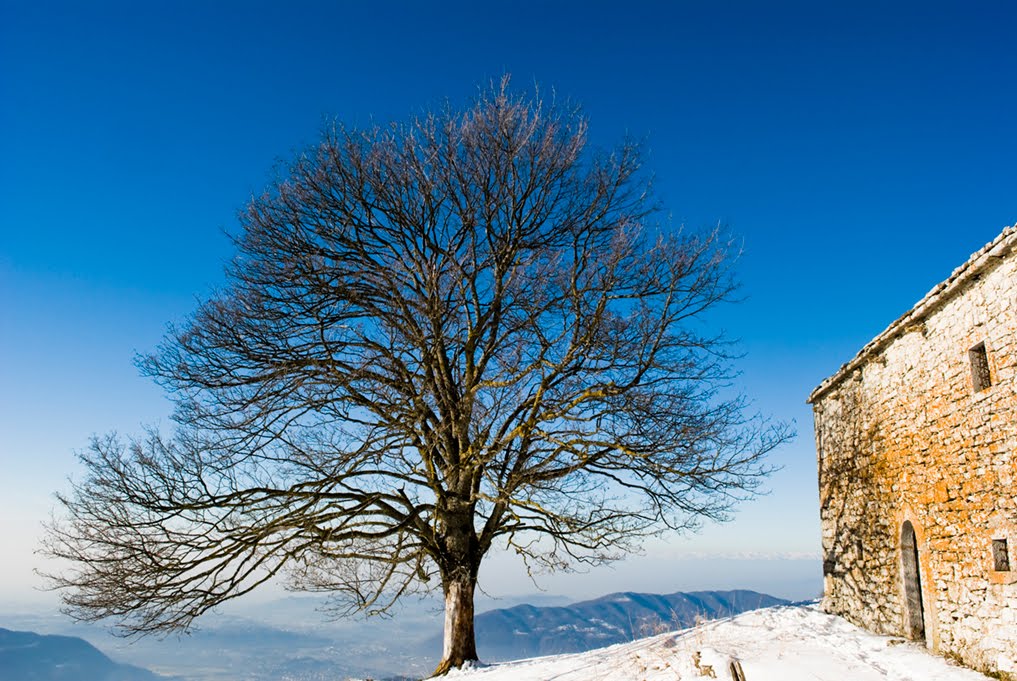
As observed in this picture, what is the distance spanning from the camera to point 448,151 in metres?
12.0

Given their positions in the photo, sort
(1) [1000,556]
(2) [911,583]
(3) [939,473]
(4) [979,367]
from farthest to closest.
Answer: (2) [911,583], (3) [939,473], (4) [979,367], (1) [1000,556]

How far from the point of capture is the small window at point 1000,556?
8.20m

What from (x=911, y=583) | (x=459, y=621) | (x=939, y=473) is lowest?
(x=459, y=621)

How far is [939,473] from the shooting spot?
9.62 meters

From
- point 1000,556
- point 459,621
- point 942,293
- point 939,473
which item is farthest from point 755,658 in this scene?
point 942,293

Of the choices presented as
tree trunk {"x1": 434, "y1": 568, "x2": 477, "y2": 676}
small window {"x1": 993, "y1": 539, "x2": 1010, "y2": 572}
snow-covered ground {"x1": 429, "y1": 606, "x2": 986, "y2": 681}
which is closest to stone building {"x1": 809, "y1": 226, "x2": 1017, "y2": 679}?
small window {"x1": 993, "y1": 539, "x2": 1010, "y2": 572}

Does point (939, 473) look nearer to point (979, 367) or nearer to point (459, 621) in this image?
point (979, 367)

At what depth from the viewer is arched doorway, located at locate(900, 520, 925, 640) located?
34.6 feet

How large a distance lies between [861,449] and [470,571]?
7.35 metres

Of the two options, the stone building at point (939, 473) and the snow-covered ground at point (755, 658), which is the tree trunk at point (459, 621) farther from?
the stone building at point (939, 473)

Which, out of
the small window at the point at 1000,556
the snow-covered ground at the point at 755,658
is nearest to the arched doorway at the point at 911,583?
the snow-covered ground at the point at 755,658

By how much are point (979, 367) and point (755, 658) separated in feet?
16.0

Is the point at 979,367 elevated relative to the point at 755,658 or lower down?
elevated

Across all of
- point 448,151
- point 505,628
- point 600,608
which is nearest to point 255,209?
point 448,151
